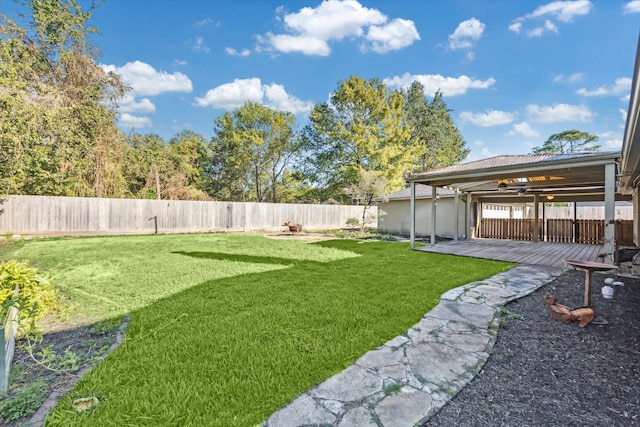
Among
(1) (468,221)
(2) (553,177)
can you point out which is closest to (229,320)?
(2) (553,177)

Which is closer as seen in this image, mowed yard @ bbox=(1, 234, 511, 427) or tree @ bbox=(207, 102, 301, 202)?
mowed yard @ bbox=(1, 234, 511, 427)

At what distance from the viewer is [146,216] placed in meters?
13.5

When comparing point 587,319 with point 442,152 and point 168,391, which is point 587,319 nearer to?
point 168,391

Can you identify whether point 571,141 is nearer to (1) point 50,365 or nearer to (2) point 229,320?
(2) point 229,320

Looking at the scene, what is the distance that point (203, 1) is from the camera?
10.3 metres

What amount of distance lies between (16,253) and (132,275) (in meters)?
4.74

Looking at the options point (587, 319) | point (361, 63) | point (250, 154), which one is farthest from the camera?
point (250, 154)

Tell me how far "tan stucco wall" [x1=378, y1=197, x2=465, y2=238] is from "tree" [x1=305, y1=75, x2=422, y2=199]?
5731mm

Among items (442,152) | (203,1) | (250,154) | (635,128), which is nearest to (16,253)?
(203,1)

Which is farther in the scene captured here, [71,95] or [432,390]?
[71,95]

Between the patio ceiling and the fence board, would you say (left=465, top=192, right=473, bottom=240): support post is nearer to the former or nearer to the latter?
the patio ceiling

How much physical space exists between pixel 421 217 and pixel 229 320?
39.6ft

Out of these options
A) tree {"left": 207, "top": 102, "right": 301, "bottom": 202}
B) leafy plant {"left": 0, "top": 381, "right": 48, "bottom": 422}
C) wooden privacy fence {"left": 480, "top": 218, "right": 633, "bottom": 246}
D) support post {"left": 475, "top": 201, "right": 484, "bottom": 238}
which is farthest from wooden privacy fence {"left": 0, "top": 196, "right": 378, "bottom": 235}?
leafy plant {"left": 0, "top": 381, "right": 48, "bottom": 422}

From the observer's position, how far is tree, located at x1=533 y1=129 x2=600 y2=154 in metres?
27.3
